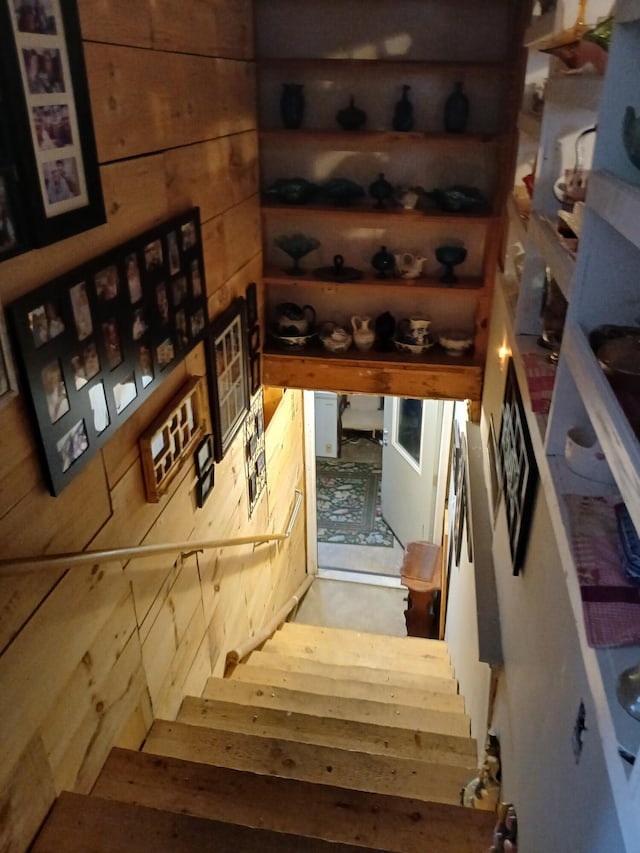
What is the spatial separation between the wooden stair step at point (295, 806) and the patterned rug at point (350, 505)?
402cm

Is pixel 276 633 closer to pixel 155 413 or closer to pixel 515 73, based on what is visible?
pixel 155 413

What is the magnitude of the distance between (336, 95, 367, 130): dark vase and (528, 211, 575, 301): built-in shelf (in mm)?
1529

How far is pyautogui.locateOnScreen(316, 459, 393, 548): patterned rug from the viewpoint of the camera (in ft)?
19.6

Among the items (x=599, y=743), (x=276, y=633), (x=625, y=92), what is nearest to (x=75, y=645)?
(x=599, y=743)

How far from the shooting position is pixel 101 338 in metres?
1.71

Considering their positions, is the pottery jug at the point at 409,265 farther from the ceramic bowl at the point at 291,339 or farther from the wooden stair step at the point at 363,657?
the wooden stair step at the point at 363,657

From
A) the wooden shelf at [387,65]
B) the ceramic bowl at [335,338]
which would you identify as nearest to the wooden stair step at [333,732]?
the ceramic bowl at [335,338]

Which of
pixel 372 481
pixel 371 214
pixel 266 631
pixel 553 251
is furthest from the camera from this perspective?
pixel 372 481

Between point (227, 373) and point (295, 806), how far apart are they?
1685mm

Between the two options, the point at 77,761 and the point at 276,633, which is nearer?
the point at 77,761

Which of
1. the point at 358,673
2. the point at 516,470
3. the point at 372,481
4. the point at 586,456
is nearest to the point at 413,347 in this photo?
the point at 516,470

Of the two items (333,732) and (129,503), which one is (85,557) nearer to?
(129,503)

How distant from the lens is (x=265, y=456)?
3752 mm

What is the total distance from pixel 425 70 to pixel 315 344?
1.44 meters
